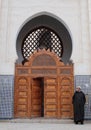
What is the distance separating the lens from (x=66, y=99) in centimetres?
767

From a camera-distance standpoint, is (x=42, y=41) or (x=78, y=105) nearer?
(x=78, y=105)

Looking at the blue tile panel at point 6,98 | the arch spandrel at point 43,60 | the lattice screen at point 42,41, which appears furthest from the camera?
the lattice screen at point 42,41

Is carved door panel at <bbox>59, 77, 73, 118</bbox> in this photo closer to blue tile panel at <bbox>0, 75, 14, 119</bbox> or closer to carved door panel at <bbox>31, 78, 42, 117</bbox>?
carved door panel at <bbox>31, 78, 42, 117</bbox>

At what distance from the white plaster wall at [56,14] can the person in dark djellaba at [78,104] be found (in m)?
0.58

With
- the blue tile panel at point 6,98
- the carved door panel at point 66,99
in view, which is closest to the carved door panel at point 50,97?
the carved door panel at point 66,99

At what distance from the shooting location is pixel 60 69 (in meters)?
7.81

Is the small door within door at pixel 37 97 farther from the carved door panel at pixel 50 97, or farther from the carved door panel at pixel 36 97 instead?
the carved door panel at pixel 50 97

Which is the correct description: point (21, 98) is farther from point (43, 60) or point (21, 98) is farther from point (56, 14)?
point (56, 14)

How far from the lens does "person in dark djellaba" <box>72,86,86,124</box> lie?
7.16 m

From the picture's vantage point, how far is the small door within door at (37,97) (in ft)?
25.8

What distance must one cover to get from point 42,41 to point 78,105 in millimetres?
2654

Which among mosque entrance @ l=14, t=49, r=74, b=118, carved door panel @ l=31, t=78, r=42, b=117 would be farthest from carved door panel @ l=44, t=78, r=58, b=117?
carved door panel @ l=31, t=78, r=42, b=117

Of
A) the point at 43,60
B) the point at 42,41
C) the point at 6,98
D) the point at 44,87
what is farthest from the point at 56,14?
the point at 6,98

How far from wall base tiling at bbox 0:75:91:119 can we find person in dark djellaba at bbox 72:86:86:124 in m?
0.24
